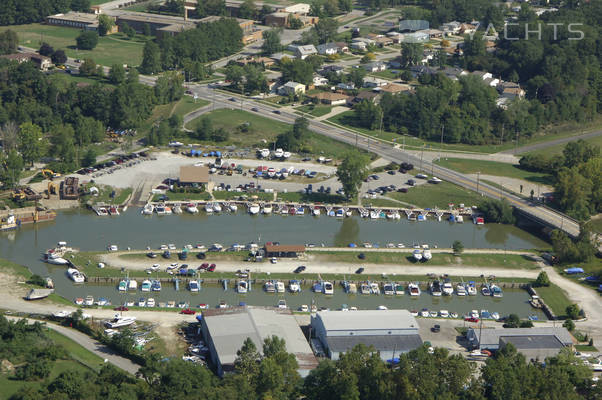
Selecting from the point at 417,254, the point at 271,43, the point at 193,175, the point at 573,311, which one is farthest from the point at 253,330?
the point at 271,43

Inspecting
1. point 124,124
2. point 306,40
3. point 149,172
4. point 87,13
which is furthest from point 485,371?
point 87,13

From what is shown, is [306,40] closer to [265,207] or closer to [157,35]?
[157,35]

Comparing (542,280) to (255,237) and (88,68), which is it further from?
(88,68)

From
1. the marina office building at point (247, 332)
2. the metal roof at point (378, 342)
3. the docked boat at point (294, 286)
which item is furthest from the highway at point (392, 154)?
the marina office building at point (247, 332)

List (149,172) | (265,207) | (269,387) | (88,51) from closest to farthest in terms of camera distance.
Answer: (269,387) → (265,207) → (149,172) → (88,51)

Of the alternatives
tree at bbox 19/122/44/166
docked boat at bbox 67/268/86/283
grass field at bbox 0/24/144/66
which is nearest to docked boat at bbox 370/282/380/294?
docked boat at bbox 67/268/86/283
